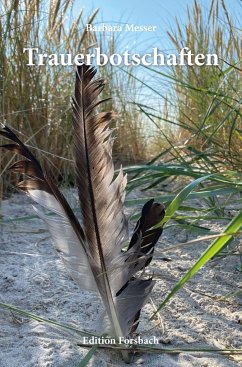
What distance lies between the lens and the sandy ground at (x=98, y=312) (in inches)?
32.7

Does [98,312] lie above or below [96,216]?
below

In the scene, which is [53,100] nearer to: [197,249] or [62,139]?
[62,139]

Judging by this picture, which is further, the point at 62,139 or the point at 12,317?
the point at 62,139

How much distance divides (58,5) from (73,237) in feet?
5.44

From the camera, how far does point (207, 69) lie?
2.66 metres

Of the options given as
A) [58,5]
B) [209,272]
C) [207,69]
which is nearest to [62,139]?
[58,5]

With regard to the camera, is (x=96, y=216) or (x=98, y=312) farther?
(x=98, y=312)

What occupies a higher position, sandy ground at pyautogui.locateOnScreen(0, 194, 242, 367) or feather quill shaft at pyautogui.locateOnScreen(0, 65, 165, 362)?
feather quill shaft at pyautogui.locateOnScreen(0, 65, 165, 362)

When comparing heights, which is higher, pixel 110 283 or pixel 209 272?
pixel 110 283

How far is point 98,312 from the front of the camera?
1027mm

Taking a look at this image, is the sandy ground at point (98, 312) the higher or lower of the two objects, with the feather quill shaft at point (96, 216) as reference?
lower

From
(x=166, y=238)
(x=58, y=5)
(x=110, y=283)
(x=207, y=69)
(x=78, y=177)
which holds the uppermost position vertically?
(x=58, y=5)

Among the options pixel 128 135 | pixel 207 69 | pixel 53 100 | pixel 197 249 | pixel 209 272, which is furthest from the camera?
pixel 128 135

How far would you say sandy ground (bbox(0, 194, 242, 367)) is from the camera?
83 centimetres
